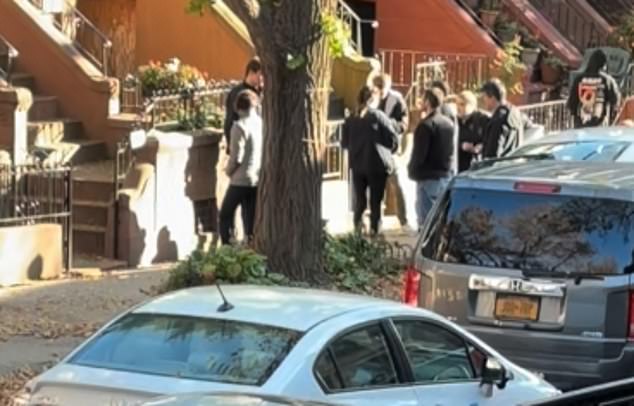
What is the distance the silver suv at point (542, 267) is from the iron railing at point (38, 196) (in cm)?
640

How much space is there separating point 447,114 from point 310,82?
3055mm

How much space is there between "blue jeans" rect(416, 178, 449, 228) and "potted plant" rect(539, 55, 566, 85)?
34.6ft

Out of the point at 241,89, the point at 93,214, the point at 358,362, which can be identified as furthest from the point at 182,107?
the point at 358,362

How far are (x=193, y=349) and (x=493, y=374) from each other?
1.70 m

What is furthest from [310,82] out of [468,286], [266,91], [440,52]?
[440,52]

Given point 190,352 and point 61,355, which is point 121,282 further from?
point 190,352

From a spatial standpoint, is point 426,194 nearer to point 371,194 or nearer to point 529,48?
point 371,194

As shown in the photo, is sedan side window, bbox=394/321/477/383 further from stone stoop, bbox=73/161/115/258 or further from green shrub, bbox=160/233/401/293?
stone stoop, bbox=73/161/115/258

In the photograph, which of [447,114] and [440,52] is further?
[440,52]

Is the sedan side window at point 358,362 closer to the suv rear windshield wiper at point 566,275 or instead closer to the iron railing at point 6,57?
the suv rear windshield wiper at point 566,275

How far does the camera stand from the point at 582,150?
37.7 feet

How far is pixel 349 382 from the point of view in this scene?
6.97 metres

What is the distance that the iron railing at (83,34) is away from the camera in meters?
20.4

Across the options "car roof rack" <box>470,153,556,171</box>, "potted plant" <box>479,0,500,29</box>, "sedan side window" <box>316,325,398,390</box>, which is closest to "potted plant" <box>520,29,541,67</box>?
"potted plant" <box>479,0,500,29</box>
